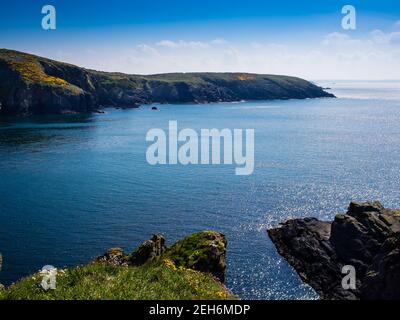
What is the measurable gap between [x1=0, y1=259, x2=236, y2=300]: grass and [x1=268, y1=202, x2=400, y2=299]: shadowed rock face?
84.6 ft

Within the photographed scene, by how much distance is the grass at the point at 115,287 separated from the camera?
17.6m

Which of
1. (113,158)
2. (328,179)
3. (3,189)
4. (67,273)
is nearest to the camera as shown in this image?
(67,273)

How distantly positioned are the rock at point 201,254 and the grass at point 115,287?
1120cm

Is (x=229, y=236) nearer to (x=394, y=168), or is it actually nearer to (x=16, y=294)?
(x=16, y=294)

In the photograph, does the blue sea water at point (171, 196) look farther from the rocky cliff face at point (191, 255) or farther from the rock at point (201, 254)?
the rocky cliff face at point (191, 255)

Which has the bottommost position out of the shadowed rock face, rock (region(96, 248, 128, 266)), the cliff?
the shadowed rock face

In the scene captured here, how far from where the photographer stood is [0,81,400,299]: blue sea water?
161 ft

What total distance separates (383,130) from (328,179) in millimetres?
93706

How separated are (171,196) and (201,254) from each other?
3863 cm

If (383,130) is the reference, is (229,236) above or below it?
below

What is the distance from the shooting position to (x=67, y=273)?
20.7 m

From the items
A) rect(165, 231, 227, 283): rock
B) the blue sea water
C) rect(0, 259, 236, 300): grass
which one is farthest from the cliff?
the blue sea water

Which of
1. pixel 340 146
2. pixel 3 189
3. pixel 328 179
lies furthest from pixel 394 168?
pixel 3 189

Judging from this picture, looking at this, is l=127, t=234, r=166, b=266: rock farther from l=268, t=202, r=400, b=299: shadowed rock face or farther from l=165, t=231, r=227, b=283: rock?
l=268, t=202, r=400, b=299: shadowed rock face
